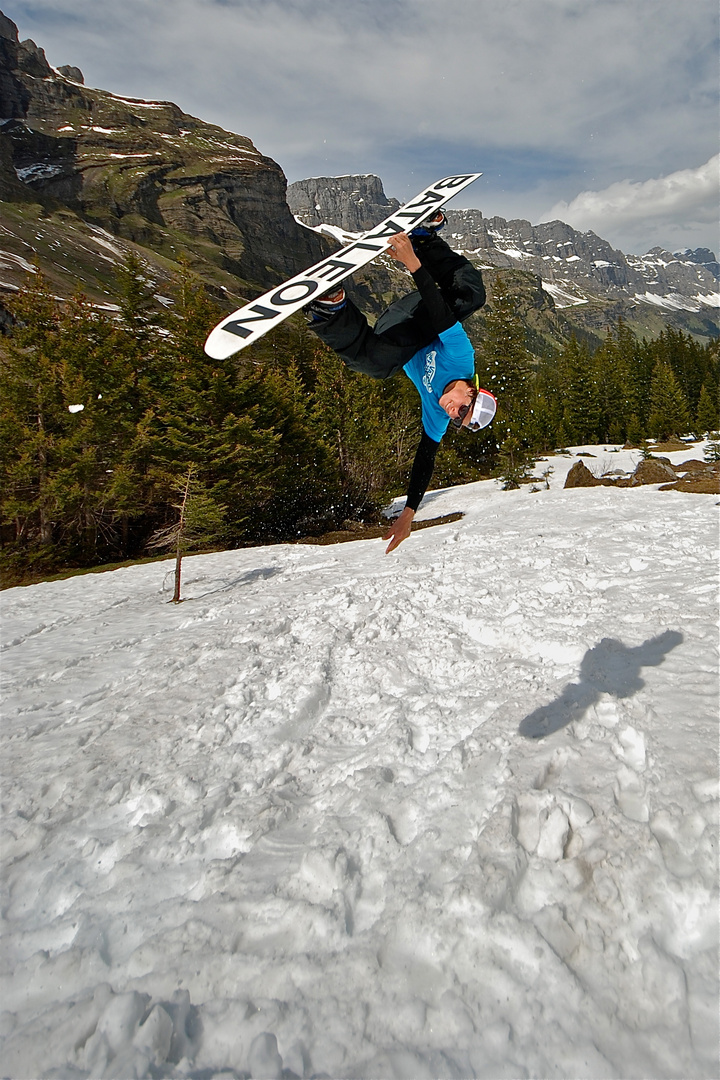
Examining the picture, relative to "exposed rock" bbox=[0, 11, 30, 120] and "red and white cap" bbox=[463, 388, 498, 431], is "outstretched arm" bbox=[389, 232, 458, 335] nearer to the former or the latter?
"red and white cap" bbox=[463, 388, 498, 431]

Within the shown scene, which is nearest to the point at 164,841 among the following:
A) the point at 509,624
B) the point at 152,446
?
the point at 509,624

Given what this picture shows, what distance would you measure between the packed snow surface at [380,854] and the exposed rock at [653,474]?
62.6 feet

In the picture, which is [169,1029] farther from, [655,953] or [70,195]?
[70,195]

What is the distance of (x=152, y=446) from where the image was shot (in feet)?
78.9

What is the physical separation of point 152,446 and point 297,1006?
24.7m

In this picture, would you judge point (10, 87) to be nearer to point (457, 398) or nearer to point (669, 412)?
point (669, 412)

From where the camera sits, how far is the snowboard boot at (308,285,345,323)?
5.31m

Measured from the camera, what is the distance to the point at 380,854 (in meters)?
3.46

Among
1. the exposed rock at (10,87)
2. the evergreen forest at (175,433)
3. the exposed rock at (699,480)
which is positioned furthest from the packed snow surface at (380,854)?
the exposed rock at (10,87)

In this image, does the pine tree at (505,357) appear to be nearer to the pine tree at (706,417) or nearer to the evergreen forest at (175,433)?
the evergreen forest at (175,433)

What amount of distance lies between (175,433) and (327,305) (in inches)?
789

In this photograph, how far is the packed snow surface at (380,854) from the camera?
2459 millimetres

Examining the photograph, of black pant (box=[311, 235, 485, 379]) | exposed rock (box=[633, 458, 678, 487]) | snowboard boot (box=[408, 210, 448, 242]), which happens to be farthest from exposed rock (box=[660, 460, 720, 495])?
black pant (box=[311, 235, 485, 379])

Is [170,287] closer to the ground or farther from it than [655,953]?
farther from it
